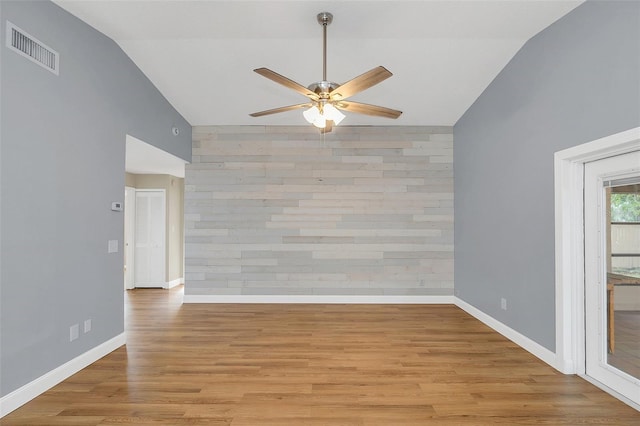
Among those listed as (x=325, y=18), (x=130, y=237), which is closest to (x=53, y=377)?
(x=325, y=18)

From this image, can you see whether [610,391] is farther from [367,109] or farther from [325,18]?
[325,18]

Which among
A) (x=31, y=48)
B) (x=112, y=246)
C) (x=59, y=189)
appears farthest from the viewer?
(x=112, y=246)

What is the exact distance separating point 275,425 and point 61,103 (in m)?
3.02

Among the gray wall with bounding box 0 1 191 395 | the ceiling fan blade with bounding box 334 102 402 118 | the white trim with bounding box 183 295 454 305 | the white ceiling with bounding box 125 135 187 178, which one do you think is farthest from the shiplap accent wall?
the ceiling fan blade with bounding box 334 102 402 118

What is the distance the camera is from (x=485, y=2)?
2922 millimetres

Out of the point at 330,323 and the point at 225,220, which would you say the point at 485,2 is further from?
the point at 225,220

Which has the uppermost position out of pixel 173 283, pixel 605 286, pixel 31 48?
pixel 31 48

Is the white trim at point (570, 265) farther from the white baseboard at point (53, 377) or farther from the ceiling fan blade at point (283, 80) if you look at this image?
the white baseboard at point (53, 377)

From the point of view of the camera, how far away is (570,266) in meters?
2.97

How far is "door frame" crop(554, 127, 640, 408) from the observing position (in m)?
2.93

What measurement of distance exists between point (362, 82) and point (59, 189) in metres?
2.60

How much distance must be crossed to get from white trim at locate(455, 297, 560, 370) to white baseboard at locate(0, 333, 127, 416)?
4172 mm

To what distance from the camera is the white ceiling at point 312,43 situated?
3.00m

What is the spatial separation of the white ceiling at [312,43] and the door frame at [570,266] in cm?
137
